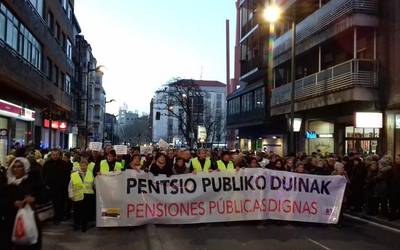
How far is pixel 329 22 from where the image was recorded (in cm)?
3030

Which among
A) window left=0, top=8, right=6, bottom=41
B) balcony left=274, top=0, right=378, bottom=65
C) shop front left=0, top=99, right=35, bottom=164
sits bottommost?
shop front left=0, top=99, right=35, bottom=164

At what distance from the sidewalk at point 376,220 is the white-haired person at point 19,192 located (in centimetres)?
975

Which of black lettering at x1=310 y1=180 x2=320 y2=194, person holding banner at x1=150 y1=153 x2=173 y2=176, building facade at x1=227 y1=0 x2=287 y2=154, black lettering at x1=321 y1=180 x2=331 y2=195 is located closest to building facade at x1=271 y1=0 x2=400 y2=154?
building facade at x1=227 y1=0 x2=287 y2=154

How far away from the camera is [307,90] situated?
33625 mm

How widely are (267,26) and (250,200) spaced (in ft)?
113

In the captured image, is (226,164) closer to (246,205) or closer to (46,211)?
(246,205)

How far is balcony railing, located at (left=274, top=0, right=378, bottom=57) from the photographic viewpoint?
27.5m

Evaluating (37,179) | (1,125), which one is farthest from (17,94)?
(37,179)

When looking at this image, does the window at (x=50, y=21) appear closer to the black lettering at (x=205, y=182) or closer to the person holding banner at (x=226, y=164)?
the person holding banner at (x=226, y=164)

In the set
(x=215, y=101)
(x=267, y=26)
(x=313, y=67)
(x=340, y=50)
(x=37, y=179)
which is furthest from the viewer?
(x=215, y=101)

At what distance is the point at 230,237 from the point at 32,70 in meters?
23.8

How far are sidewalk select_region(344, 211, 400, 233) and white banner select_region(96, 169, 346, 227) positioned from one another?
1.39 meters

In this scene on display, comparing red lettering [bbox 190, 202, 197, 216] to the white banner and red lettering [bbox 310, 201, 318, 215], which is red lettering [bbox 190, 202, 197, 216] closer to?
the white banner

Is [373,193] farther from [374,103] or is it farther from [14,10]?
[14,10]
